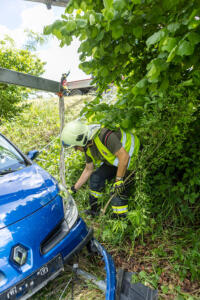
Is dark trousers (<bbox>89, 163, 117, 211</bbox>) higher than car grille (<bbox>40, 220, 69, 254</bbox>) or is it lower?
higher

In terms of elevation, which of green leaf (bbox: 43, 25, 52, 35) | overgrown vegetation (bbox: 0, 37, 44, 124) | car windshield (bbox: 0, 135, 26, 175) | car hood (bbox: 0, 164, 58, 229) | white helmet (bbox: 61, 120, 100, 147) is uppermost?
overgrown vegetation (bbox: 0, 37, 44, 124)

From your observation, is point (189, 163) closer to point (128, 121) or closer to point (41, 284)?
point (128, 121)

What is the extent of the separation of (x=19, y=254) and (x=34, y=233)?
18cm

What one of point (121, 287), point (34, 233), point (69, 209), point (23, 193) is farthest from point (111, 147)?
point (121, 287)

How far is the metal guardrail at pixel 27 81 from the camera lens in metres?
2.16

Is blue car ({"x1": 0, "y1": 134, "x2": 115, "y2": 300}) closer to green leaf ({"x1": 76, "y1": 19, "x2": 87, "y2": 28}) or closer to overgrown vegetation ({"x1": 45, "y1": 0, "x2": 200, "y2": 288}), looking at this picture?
overgrown vegetation ({"x1": 45, "y1": 0, "x2": 200, "y2": 288})

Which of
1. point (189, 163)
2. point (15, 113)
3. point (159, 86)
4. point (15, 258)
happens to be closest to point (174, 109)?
point (159, 86)

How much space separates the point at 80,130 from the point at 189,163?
1431 millimetres

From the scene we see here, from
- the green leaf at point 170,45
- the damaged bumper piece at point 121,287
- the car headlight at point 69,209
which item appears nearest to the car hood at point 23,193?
the car headlight at point 69,209

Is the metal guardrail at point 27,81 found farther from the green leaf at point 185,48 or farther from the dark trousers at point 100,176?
the green leaf at point 185,48

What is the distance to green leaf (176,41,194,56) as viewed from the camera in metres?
1.02

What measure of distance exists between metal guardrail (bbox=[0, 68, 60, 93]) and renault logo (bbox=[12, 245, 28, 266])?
1.63 meters

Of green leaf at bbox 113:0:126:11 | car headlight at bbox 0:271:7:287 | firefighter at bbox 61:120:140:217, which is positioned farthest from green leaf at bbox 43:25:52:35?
car headlight at bbox 0:271:7:287

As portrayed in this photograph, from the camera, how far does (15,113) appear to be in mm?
6328
